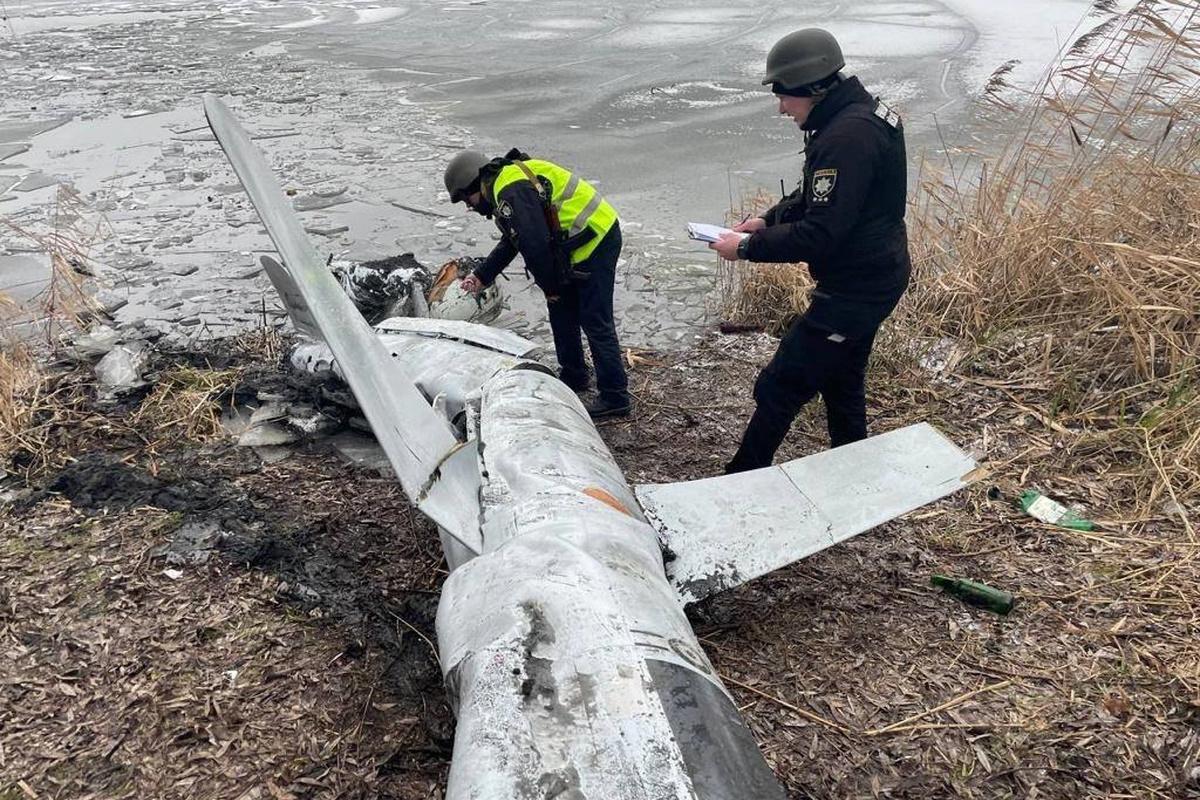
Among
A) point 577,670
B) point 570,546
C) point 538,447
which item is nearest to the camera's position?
point 577,670

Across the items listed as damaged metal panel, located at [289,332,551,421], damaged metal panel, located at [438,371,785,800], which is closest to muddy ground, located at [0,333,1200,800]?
damaged metal panel, located at [289,332,551,421]

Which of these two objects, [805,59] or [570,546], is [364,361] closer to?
[570,546]

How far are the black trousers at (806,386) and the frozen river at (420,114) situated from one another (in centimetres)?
146

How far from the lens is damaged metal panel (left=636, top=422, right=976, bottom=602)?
226 centimetres

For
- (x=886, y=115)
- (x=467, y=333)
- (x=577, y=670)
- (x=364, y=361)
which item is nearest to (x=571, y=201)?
(x=467, y=333)

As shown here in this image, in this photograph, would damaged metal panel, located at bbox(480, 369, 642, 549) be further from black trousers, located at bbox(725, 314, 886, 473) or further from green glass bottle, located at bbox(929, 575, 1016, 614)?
green glass bottle, located at bbox(929, 575, 1016, 614)

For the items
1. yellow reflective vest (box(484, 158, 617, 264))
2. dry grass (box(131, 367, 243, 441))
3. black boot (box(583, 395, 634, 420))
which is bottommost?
black boot (box(583, 395, 634, 420))

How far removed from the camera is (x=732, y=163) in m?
6.58

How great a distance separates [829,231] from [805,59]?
1.69 ft

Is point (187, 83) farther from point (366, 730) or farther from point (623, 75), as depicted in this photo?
point (366, 730)

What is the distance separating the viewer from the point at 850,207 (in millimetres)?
2564

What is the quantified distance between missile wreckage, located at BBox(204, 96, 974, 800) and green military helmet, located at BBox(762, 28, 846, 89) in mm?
1120

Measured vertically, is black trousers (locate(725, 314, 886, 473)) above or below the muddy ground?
above

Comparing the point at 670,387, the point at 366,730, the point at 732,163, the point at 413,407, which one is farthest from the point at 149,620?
the point at 732,163
